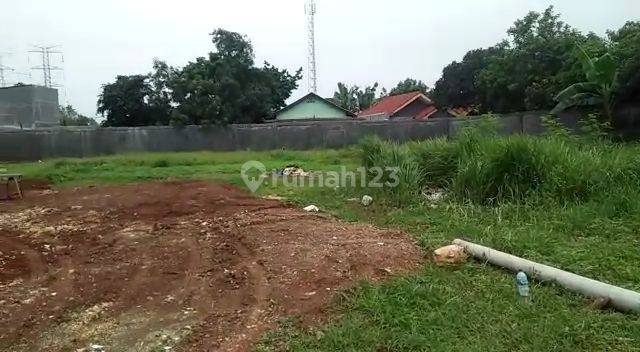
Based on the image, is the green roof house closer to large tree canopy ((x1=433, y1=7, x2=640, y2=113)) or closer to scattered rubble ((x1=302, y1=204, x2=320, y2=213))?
large tree canopy ((x1=433, y1=7, x2=640, y2=113))

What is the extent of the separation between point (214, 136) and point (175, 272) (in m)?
14.4

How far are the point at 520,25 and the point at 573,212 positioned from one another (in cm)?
1631

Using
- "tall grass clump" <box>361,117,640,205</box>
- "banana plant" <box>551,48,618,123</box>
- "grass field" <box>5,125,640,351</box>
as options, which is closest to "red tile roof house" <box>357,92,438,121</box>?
"banana plant" <box>551,48,618,123</box>

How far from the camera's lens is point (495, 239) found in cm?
458

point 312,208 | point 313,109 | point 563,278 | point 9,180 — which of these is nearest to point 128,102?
point 313,109

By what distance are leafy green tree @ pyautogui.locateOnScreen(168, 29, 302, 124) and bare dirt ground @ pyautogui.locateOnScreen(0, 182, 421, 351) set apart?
39.4ft

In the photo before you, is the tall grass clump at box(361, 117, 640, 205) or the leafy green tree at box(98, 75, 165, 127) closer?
the tall grass clump at box(361, 117, 640, 205)

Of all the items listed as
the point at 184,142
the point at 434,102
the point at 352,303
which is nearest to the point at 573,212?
the point at 352,303

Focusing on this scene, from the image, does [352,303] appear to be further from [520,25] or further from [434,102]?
[434,102]

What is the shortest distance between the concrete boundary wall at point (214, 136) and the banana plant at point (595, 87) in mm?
2368

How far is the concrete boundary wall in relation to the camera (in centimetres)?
1686

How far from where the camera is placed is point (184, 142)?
59.5 feet

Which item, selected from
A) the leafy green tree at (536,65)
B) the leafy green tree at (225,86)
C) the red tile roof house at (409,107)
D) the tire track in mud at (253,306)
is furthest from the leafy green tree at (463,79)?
the tire track in mud at (253,306)

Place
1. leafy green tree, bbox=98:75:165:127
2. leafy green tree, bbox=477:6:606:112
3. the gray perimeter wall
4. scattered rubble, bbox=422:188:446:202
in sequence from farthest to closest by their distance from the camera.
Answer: the gray perimeter wall → leafy green tree, bbox=98:75:165:127 → leafy green tree, bbox=477:6:606:112 → scattered rubble, bbox=422:188:446:202
